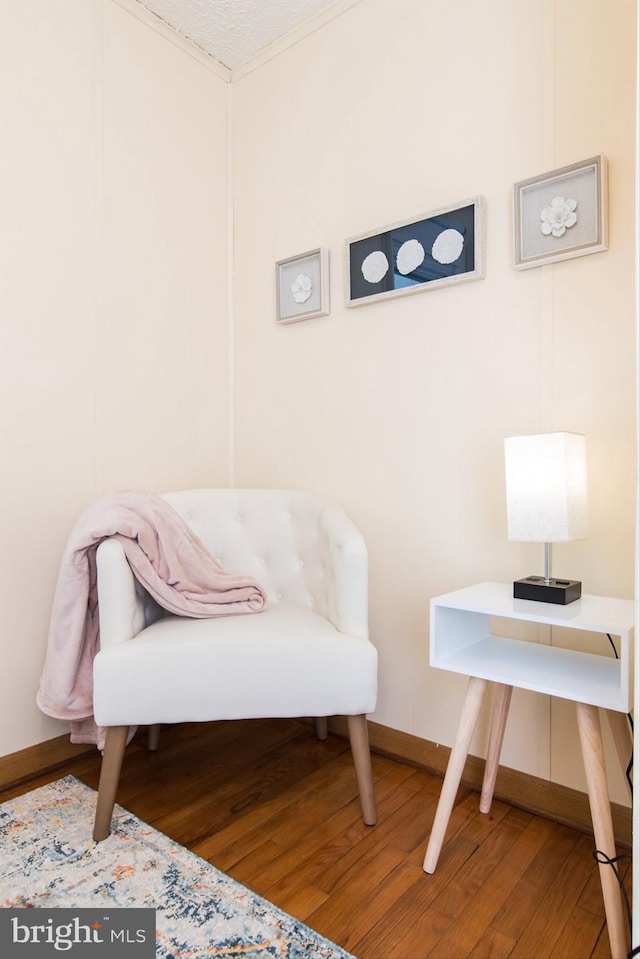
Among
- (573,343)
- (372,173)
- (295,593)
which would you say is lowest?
(295,593)

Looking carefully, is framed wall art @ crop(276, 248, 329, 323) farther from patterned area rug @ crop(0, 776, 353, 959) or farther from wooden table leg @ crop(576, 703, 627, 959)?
patterned area rug @ crop(0, 776, 353, 959)

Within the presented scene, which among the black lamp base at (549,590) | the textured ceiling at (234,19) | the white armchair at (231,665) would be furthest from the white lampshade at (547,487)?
the textured ceiling at (234,19)

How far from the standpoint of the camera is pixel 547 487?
1.36m

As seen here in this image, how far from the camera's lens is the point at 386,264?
1933 mm

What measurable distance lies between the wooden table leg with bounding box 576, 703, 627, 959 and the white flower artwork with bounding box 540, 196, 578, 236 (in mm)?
1160

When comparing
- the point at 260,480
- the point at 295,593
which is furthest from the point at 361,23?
Answer: the point at 295,593

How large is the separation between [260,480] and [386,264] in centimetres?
93

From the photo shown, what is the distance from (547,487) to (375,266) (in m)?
0.99

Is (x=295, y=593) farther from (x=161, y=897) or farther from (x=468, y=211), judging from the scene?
(x=468, y=211)

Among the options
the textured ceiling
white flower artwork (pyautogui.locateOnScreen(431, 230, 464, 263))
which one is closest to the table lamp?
white flower artwork (pyautogui.locateOnScreen(431, 230, 464, 263))

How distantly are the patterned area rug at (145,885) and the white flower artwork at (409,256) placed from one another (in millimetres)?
1708

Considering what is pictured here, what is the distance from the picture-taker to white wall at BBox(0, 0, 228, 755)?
181 centimetres

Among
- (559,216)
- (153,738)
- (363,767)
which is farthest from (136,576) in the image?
(559,216)

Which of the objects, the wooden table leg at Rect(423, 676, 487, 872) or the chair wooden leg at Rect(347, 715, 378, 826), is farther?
the chair wooden leg at Rect(347, 715, 378, 826)
